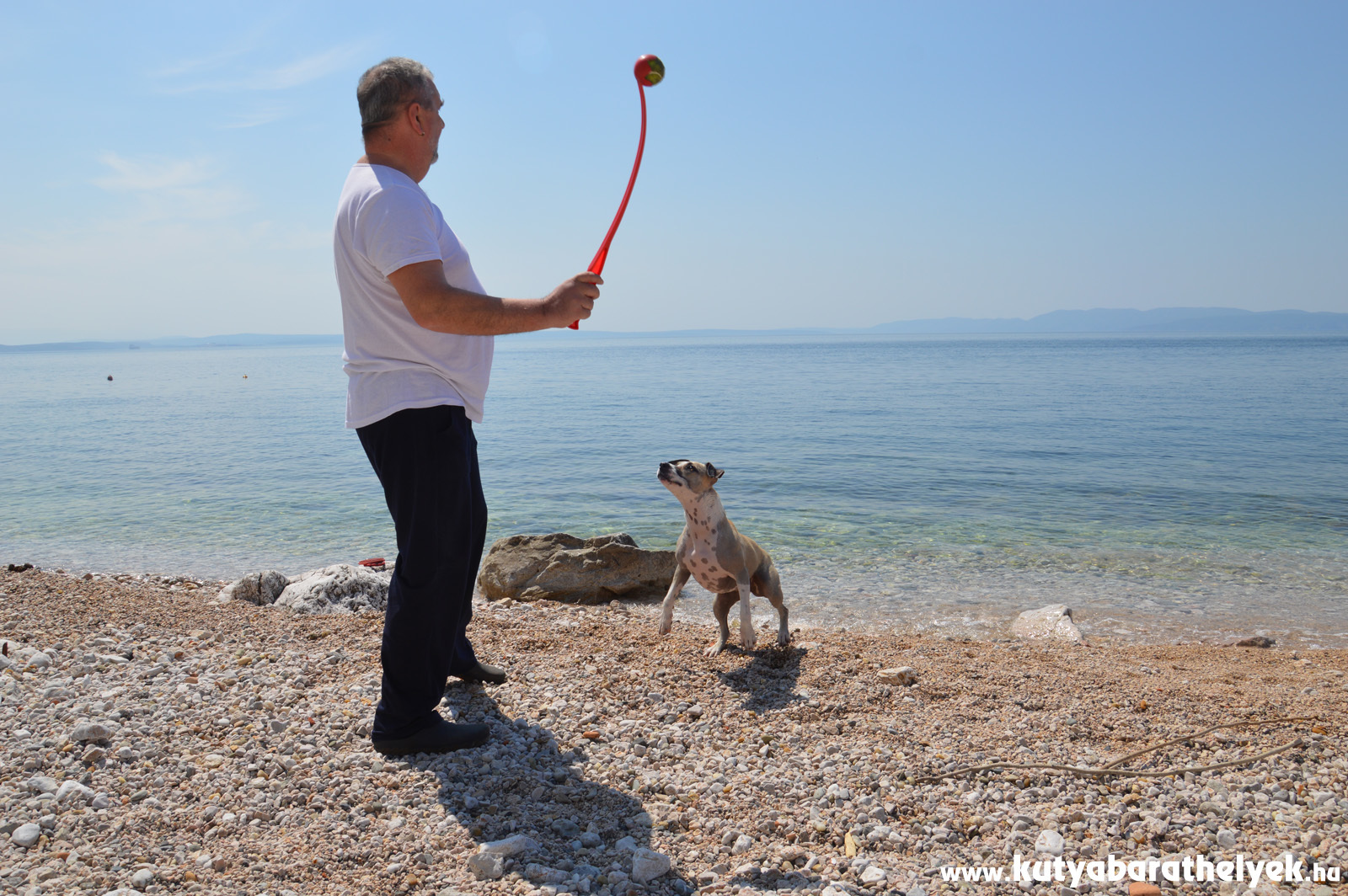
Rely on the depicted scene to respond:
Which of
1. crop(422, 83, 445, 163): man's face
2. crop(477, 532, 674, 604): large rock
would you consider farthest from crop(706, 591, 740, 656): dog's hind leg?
crop(422, 83, 445, 163): man's face

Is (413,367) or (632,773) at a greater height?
(413,367)

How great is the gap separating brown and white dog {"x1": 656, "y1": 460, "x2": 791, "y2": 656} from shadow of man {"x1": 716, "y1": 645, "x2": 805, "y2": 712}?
207mm

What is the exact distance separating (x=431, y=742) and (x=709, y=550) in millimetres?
2778

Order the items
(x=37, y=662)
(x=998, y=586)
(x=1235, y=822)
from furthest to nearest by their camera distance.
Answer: (x=998, y=586), (x=37, y=662), (x=1235, y=822)

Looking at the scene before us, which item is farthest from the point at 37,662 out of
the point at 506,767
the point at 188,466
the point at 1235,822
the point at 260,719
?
the point at 188,466

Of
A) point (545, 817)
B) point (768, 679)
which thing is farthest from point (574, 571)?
point (545, 817)

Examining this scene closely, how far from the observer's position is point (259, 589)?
8352 mm

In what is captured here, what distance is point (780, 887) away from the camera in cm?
293

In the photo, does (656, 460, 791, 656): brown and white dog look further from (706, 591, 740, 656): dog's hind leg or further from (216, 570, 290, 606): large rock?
(216, 570, 290, 606): large rock

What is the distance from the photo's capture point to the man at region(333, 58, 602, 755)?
132 inches

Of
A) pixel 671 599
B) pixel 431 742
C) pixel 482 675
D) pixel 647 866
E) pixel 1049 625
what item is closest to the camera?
pixel 647 866

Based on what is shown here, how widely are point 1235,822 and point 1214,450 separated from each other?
20.8 metres

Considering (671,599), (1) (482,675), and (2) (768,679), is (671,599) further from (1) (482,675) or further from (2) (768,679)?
(1) (482,675)

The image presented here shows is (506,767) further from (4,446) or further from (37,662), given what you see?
(4,446)
